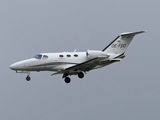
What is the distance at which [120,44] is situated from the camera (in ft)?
128

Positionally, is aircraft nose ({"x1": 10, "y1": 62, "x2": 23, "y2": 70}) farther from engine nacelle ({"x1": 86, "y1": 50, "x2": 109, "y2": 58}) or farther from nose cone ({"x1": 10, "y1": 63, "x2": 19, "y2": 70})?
engine nacelle ({"x1": 86, "y1": 50, "x2": 109, "y2": 58})

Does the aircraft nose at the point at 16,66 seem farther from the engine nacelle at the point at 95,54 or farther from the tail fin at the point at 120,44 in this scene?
the tail fin at the point at 120,44

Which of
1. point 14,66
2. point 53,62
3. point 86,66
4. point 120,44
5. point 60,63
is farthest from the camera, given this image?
point 120,44

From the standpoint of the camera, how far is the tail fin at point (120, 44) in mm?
38938

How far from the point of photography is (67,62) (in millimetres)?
37344

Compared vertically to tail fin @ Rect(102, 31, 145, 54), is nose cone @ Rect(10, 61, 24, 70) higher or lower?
lower

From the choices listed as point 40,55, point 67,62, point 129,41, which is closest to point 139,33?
point 129,41

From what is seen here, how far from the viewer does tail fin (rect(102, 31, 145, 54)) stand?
38.9 m

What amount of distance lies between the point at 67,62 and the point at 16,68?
17.6 ft

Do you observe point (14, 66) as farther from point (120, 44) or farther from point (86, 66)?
point (120, 44)

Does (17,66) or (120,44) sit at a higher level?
(120,44)

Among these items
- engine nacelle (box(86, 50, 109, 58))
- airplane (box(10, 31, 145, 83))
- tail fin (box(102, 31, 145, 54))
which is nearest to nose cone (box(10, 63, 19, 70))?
airplane (box(10, 31, 145, 83))

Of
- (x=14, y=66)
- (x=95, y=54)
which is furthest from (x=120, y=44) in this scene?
(x=14, y=66)

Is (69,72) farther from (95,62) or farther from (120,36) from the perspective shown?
(120,36)
